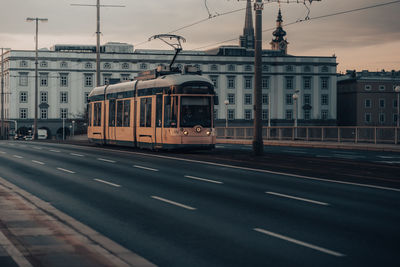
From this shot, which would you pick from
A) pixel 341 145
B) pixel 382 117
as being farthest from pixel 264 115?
pixel 341 145

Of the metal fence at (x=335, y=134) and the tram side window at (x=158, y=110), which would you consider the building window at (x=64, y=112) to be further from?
the tram side window at (x=158, y=110)

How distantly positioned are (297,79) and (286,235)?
394 ft

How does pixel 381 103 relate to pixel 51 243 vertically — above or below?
above

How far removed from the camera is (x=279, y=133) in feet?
151

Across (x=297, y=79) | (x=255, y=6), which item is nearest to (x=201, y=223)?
(x=255, y=6)

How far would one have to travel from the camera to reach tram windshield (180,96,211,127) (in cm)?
2658

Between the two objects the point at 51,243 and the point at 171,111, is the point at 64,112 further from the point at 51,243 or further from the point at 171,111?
the point at 51,243

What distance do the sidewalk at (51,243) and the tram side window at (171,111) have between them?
15.7 metres

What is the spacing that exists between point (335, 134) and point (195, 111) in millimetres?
16731

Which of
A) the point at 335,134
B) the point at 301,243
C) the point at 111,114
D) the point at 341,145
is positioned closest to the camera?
the point at 301,243

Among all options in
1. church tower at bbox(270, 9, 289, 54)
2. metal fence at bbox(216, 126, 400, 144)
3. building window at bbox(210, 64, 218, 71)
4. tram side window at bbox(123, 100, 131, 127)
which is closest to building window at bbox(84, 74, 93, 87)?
building window at bbox(210, 64, 218, 71)

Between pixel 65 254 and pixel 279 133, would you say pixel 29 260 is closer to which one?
pixel 65 254

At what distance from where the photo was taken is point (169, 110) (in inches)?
1052

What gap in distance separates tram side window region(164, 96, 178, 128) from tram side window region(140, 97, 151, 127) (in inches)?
68.5
